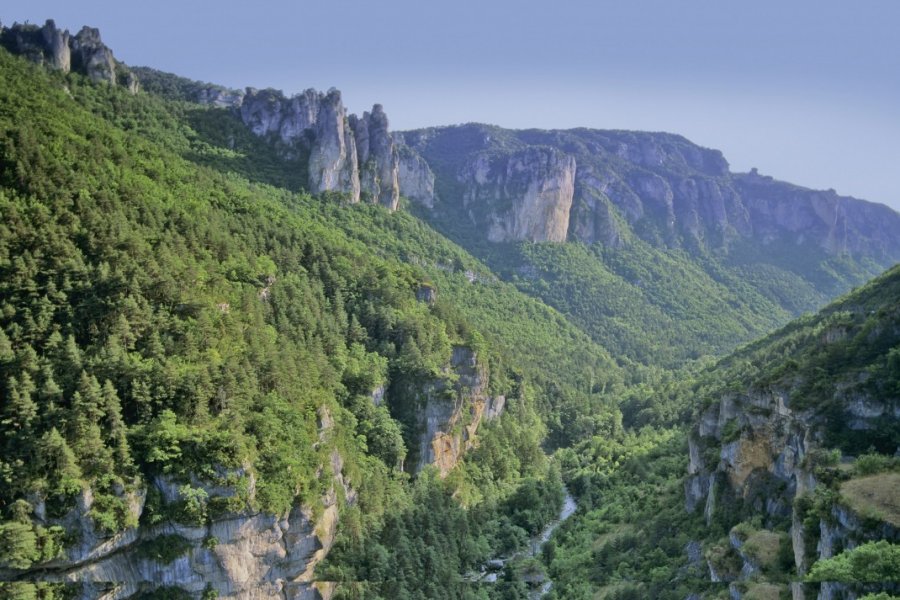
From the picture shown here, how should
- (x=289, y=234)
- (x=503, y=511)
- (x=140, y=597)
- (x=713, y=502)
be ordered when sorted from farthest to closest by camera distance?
(x=289, y=234), (x=503, y=511), (x=713, y=502), (x=140, y=597)

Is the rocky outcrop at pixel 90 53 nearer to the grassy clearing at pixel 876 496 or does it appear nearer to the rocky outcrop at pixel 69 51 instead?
the rocky outcrop at pixel 69 51

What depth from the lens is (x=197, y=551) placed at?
45594 millimetres

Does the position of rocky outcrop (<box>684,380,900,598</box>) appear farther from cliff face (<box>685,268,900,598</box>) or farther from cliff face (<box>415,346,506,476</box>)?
cliff face (<box>415,346,506,476</box>)

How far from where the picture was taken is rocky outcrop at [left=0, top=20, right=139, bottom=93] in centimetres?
10000

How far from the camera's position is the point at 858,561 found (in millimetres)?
26344

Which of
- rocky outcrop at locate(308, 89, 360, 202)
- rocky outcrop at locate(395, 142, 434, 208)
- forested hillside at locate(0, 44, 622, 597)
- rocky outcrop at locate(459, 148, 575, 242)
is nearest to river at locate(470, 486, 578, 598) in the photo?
forested hillside at locate(0, 44, 622, 597)

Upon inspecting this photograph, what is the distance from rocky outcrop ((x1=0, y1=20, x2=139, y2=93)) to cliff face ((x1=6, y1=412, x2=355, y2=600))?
83.0 metres

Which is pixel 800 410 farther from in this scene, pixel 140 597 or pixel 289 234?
pixel 289 234

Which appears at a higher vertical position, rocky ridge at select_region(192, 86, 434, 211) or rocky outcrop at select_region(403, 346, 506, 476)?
rocky ridge at select_region(192, 86, 434, 211)

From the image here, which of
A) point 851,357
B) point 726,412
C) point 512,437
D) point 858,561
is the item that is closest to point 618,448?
point 512,437

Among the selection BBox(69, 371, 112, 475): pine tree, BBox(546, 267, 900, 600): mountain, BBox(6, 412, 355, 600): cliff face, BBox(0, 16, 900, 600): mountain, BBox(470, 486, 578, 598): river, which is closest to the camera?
BBox(546, 267, 900, 600): mountain

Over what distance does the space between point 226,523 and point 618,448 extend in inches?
2372

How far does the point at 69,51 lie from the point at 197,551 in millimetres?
91659

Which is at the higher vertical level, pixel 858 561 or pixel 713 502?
pixel 858 561
